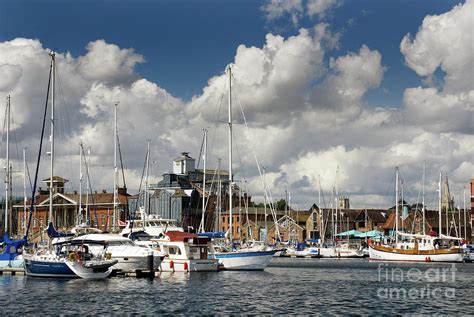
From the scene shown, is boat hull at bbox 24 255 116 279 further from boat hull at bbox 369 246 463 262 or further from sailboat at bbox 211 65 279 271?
boat hull at bbox 369 246 463 262

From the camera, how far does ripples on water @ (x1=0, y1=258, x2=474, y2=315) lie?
48781 mm

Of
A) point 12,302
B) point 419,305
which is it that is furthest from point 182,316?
point 419,305

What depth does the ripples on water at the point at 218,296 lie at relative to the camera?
4878cm

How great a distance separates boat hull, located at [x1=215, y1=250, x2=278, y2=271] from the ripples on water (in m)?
5.31

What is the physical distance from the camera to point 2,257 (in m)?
80.7

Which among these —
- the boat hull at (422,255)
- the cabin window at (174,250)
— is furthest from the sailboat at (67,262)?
the boat hull at (422,255)

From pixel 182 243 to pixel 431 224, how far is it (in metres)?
118

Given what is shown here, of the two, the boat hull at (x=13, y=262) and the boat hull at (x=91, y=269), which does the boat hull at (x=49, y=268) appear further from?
the boat hull at (x=13, y=262)

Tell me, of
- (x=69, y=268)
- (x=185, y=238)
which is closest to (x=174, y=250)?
(x=185, y=238)

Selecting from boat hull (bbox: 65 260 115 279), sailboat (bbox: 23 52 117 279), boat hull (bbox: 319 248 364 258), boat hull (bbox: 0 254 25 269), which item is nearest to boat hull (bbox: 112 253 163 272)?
sailboat (bbox: 23 52 117 279)

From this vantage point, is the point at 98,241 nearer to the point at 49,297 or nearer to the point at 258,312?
the point at 49,297

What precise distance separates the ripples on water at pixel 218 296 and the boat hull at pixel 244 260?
17.4 ft

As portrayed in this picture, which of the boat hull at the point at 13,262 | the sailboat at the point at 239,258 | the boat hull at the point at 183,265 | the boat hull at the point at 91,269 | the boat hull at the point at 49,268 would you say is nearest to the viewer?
the boat hull at the point at 91,269

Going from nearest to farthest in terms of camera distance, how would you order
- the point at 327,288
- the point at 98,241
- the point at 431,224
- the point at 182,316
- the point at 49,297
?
the point at 182,316 → the point at 49,297 → the point at 327,288 → the point at 98,241 → the point at 431,224
